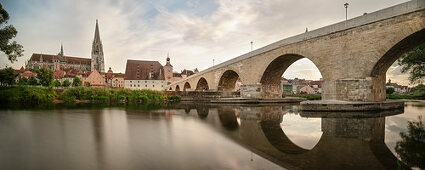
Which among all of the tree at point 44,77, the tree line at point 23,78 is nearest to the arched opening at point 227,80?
the tree line at point 23,78

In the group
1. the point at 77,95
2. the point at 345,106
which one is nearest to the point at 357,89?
the point at 345,106

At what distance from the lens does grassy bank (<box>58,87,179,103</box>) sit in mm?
19000

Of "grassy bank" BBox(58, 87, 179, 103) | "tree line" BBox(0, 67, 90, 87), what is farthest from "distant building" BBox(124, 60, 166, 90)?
"grassy bank" BBox(58, 87, 179, 103)

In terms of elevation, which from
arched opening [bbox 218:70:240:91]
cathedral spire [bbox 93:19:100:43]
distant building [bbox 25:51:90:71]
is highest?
cathedral spire [bbox 93:19:100:43]

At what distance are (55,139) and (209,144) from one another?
3.41m

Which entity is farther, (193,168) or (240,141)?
(240,141)

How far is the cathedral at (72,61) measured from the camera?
267ft

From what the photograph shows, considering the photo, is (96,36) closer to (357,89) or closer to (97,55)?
(97,55)

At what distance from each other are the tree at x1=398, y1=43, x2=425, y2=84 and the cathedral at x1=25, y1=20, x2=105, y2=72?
3780 inches

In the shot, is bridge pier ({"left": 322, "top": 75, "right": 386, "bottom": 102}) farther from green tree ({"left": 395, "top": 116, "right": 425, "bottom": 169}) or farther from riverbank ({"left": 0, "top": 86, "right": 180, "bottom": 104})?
riverbank ({"left": 0, "top": 86, "right": 180, "bottom": 104})

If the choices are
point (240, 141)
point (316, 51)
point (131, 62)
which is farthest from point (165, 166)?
point (131, 62)

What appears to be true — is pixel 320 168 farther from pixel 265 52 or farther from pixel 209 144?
pixel 265 52

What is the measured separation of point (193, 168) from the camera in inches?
106

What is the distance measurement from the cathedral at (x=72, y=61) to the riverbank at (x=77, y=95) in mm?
76994
